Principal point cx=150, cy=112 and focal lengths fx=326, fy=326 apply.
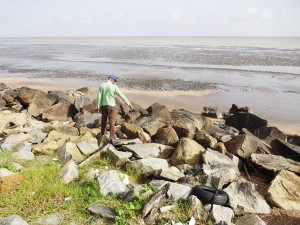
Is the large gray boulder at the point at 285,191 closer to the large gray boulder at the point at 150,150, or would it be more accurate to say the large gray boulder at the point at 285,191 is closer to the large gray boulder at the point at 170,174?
the large gray boulder at the point at 170,174

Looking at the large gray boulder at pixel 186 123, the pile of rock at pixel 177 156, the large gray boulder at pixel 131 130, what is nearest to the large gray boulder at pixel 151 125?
the pile of rock at pixel 177 156

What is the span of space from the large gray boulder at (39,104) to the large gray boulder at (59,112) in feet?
2.01

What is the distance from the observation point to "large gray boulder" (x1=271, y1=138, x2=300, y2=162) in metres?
9.43

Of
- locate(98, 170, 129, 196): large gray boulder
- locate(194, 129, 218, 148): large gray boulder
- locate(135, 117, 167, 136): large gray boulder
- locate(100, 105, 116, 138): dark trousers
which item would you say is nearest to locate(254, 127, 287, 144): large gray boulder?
locate(194, 129, 218, 148): large gray boulder

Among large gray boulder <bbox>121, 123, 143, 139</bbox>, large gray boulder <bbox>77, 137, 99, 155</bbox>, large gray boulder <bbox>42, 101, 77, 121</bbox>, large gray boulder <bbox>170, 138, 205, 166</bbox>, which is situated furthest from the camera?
large gray boulder <bbox>42, 101, 77, 121</bbox>

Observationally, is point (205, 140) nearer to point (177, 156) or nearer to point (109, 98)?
point (177, 156)

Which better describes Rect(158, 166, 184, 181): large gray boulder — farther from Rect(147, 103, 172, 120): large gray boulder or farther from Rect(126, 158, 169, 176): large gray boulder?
Rect(147, 103, 172, 120): large gray boulder

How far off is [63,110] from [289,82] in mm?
19540

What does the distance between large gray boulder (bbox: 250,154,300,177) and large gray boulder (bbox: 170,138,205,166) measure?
136cm

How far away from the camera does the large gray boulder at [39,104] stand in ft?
45.0

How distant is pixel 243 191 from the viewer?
6.67 metres

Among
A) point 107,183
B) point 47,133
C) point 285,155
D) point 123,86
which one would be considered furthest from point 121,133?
point 123,86

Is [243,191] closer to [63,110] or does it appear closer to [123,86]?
[63,110]

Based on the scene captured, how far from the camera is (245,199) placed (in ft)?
21.4
